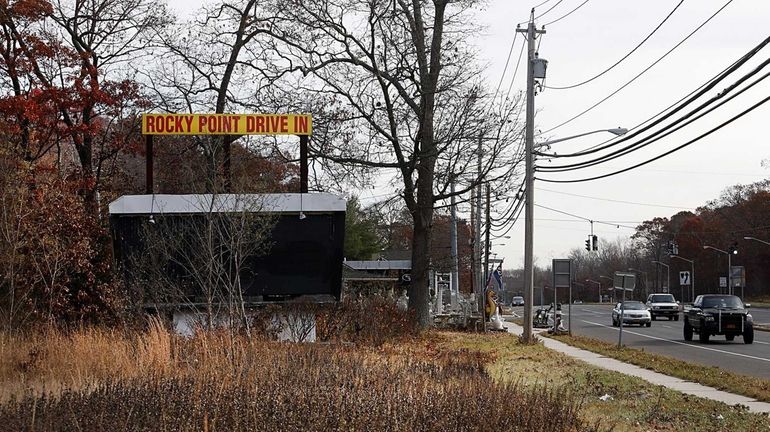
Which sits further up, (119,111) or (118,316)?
(119,111)

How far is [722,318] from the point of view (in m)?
34.5

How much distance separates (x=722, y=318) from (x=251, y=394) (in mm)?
28397

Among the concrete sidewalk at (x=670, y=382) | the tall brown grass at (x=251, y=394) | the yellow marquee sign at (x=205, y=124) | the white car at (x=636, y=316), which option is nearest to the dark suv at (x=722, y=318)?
the concrete sidewalk at (x=670, y=382)

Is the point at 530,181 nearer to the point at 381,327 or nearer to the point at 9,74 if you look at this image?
the point at 381,327

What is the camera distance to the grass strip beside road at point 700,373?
56.9 ft

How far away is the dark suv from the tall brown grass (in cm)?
2310

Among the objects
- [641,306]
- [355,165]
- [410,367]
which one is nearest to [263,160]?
[355,165]

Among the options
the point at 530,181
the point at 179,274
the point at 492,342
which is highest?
the point at 530,181

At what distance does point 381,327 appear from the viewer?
24.4 m

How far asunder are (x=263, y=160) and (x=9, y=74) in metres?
8.36

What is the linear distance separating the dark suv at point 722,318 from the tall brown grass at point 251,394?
2310 cm

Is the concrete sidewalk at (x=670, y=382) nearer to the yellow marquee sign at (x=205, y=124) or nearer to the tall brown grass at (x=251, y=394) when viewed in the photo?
the tall brown grass at (x=251, y=394)

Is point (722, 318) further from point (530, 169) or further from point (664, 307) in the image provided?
point (664, 307)

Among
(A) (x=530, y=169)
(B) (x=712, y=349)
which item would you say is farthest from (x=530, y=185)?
(B) (x=712, y=349)
